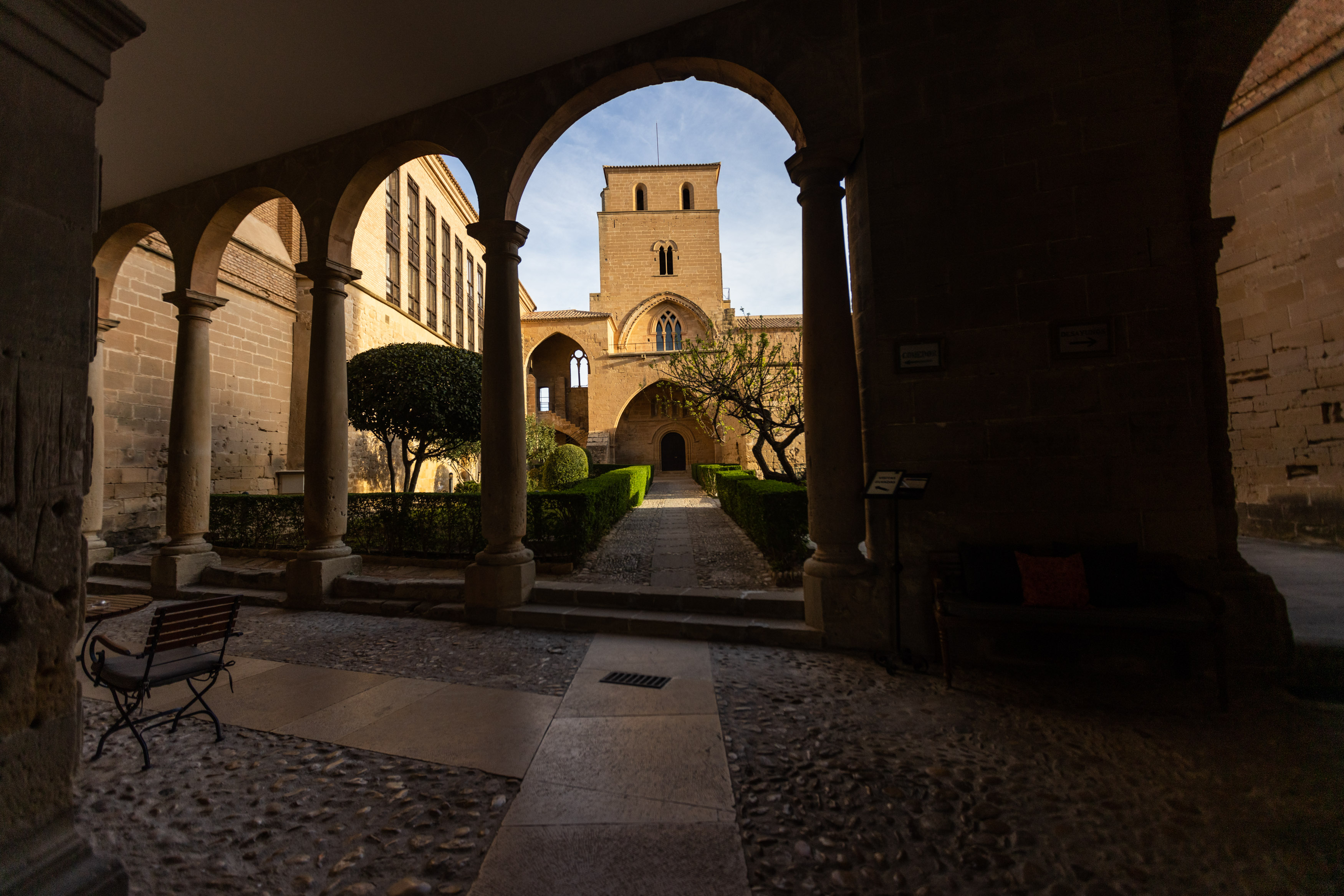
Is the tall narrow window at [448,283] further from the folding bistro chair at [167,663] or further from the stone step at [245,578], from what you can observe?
the folding bistro chair at [167,663]

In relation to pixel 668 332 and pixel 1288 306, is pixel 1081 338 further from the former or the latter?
pixel 668 332

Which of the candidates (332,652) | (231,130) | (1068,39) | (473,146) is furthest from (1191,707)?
(231,130)

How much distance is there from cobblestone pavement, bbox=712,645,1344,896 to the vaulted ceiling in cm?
493

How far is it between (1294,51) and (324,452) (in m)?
11.7

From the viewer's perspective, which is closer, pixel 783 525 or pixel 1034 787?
pixel 1034 787

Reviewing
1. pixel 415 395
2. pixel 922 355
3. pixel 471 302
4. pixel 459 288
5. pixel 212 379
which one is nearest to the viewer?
pixel 922 355

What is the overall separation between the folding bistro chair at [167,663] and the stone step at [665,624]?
1.97 m

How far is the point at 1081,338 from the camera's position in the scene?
3.36 m

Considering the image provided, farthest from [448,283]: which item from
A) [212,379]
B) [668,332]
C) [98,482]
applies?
[98,482]

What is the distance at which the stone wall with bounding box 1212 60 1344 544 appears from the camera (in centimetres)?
622

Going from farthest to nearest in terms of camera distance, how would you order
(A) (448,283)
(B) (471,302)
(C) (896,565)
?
(B) (471,302) → (A) (448,283) → (C) (896,565)

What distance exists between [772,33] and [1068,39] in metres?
1.91

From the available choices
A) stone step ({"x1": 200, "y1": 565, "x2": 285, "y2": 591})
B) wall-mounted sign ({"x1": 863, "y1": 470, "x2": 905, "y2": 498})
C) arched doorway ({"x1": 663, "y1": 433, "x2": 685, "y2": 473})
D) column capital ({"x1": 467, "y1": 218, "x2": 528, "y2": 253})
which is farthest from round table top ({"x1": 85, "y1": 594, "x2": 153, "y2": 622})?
arched doorway ({"x1": 663, "y1": 433, "x2": 685, "y2": 473})

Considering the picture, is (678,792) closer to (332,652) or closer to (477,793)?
(477,793)
